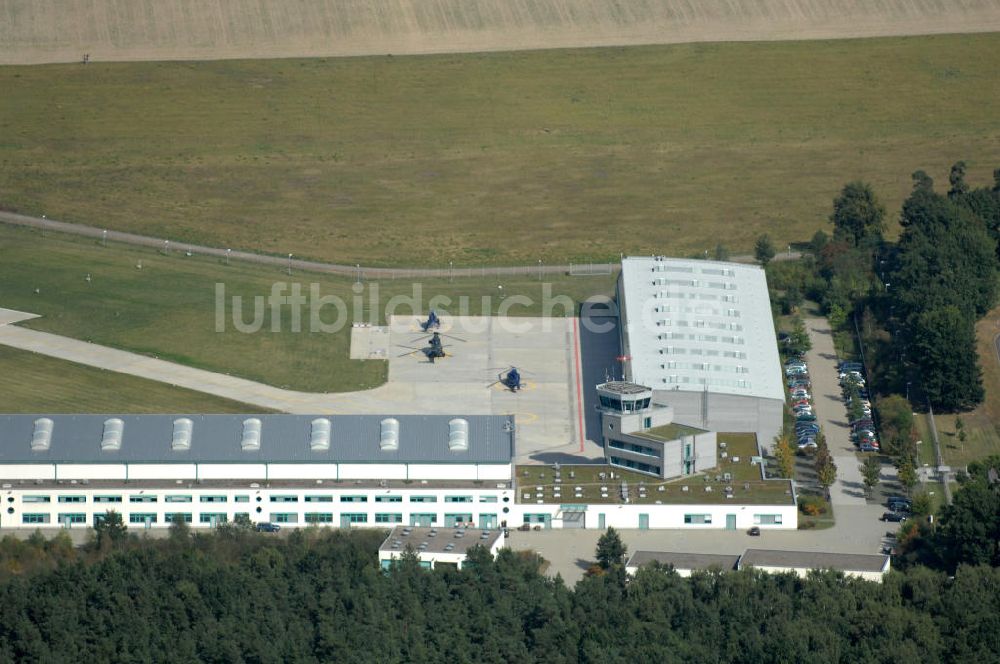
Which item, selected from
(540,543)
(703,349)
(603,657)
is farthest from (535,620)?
(703,349)

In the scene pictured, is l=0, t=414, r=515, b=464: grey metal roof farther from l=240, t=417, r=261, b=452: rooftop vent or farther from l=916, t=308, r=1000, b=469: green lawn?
l=916, t=308, r=1000, b=469: green lawn

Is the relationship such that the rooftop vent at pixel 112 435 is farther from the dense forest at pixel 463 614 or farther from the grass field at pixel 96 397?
the dense forest at pixel 463 614

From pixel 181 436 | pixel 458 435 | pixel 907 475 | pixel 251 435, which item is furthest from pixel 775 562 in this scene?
pixel 181 436

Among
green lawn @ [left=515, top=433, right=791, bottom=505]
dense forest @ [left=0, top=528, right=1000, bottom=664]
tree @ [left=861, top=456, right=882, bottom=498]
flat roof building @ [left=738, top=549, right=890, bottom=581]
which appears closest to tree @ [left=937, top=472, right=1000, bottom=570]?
flat roof building @ [left=738, top=549, right=890, bottom=581]

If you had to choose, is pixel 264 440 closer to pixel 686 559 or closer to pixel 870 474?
pixel 686 559

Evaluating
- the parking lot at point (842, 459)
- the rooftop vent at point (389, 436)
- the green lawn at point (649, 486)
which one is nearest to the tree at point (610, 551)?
the green lawn at point (649, 486)
